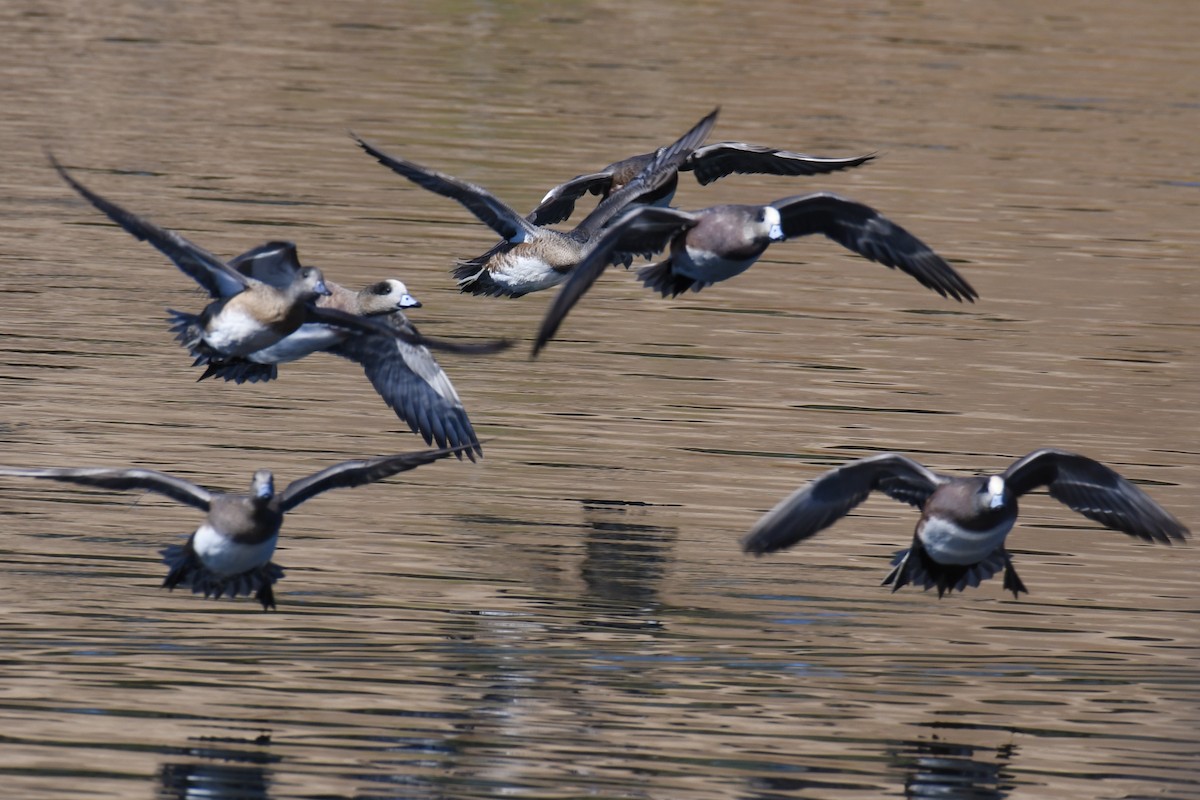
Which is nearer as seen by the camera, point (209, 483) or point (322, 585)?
point (322, 585)

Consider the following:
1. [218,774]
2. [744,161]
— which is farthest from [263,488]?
[744,161]

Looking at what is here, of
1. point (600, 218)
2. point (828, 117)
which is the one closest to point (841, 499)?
point (600, 218)

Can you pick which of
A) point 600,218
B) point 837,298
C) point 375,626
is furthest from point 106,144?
point 375,626

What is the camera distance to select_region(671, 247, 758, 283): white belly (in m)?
12.5

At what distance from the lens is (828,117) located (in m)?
28.6

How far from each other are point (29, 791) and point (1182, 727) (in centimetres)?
532

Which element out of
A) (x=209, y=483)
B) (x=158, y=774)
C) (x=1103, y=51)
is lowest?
(x=1103, y=51)

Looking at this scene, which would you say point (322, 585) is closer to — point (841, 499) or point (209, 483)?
point (209, 483)

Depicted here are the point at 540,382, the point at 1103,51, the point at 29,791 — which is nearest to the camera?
the point at 29,791

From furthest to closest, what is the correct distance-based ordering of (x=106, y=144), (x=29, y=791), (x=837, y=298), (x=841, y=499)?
1. (x=106, y=144)
2. (x=837, y=298)
3. (x=841, y=499)
4. (x=29, y=791)

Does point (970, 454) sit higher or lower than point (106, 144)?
higher

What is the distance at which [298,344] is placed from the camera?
12.1 metres

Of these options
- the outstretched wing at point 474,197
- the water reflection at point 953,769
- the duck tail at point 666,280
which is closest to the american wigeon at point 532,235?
the outstretched wing at point 474,197

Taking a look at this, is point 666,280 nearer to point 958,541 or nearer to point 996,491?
point 958,541
